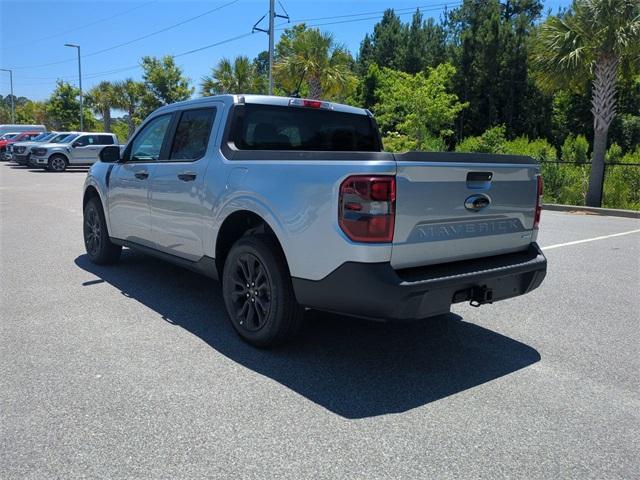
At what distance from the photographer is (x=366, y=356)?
13.5 ft

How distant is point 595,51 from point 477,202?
1491 cm

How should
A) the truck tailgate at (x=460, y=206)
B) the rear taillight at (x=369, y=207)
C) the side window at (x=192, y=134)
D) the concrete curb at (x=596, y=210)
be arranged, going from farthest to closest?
the concrete curb at (x=596, y=210)
the side window at (x=192, y=134)
the truck tailgate at (x=460, y=206)
the rear taillight at (x=369, y=207)

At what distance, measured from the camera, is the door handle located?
4.72 meters

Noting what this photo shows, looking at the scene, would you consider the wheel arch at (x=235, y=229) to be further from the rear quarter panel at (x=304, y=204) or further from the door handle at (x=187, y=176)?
the door handle at (x=187, y=176)

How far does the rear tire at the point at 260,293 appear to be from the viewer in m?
3.86

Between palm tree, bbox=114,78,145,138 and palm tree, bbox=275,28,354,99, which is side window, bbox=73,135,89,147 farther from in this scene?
palm tree, bbox=114,78,145,138

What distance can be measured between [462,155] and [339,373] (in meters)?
1.68

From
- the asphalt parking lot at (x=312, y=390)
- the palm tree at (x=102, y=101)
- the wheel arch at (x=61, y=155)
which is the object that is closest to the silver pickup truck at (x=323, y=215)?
the asphalt parking lot at (x=312, y=390)

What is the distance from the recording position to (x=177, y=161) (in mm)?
5031

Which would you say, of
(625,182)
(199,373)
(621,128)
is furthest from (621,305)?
(621,128)

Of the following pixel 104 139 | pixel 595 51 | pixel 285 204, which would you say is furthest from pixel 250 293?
pixel 104 139

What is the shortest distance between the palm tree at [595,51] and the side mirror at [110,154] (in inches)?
558

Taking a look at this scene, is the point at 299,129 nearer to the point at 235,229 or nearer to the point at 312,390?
the point at 235,229

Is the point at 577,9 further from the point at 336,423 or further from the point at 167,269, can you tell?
the point at 336,423
